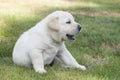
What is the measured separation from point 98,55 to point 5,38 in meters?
2.63

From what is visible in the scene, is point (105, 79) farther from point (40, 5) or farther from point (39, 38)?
point (40, 5)

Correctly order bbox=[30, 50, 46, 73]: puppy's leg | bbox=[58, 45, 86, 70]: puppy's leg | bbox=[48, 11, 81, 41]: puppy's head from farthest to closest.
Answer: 1. bbox=[58, 45, 86, 70]: puppy's leg
2. bbox=[48, 11, 81, 41]: puppy's head
3. bbox=[30, 50, 46, 73]: puppy's leg

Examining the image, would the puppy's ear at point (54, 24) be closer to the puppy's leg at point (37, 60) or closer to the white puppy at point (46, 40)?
the white puppy at point (46, 40)

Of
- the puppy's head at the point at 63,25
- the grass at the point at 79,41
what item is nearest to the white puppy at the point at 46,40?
the puppy's head at the point at 63,25

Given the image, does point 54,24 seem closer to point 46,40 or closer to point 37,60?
point 46,40

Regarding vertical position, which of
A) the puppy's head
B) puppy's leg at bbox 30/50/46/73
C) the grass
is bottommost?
the grass

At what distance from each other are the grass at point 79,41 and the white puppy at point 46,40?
0.64ft

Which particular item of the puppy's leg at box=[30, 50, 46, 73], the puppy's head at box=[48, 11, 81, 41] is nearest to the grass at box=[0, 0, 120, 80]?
the puppy's leg at box=[30, 50, 46, 73]

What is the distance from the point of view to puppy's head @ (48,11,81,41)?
25.6 ft

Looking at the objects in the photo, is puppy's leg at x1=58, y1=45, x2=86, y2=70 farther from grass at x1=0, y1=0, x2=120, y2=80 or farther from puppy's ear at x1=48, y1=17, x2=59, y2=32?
puppy's ear at x1=48, y1=17, x2=59, y2=32

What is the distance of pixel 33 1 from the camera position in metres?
20.8

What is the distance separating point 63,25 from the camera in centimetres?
784

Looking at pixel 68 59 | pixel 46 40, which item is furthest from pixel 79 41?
pixel 46 40

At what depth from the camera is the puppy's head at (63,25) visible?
7.80m
